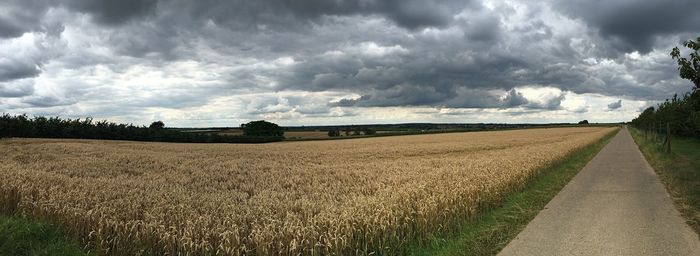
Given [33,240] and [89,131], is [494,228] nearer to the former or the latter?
[33,240]

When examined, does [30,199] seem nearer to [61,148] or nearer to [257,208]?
[257,208]

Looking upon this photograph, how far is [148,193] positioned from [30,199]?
2591mm

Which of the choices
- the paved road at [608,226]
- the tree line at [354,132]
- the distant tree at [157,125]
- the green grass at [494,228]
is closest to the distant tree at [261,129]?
the tree line at [354,132]

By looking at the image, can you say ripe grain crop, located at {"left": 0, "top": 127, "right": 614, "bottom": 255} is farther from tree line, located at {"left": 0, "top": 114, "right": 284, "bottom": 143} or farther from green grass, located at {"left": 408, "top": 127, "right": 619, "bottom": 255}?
tree line, located at {"left": 0, "top": 114, "right": 284, "bottom": 143}

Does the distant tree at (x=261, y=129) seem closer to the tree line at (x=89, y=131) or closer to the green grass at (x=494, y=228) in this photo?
the tree line at (x=89, y=131)

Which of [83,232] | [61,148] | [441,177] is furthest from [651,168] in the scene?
[61,148]

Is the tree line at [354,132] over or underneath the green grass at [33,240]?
over

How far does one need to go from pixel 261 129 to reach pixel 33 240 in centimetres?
10212

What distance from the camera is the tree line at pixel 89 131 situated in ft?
194

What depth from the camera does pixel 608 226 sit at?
9508 mm

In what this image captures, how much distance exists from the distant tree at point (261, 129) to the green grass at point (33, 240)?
10015 centimetres

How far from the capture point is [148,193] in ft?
38.0

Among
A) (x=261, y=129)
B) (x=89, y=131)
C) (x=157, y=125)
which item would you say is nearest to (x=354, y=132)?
(x=261, y=129)

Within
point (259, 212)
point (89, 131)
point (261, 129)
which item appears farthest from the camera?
point (261, 129)
